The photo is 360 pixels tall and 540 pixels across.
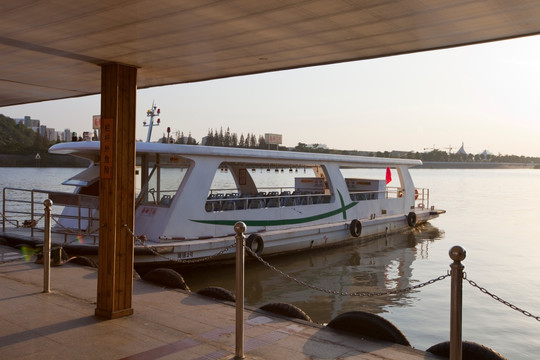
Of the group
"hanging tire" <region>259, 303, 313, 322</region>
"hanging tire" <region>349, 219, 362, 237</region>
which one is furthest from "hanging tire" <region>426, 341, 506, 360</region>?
"hanging tire" <region>349, 219, 362, 237</region>

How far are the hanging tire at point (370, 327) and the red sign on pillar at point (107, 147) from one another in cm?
323

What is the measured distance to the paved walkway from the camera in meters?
4.83

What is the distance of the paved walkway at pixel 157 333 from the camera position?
15.9 feet

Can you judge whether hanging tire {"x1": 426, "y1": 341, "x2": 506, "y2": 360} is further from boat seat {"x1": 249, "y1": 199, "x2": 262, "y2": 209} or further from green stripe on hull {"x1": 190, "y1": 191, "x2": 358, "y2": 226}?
boat seat {"x1": 249, "y1": 199, "x2": 262, "y2": 209}

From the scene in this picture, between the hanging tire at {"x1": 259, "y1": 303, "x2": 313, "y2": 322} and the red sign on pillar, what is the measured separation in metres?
2.59

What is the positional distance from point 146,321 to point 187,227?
653cm

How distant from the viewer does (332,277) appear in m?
14.1

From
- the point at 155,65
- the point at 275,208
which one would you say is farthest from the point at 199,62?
the point at 275,208

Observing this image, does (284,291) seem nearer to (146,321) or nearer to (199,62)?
(146,321)

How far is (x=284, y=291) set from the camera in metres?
12.0

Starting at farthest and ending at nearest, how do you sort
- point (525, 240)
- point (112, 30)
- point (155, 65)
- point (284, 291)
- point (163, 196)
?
1. point (525, 240)
2. point (163, 196)
3. point (284, 291)
4. point (155, 65)
5. point (112, 30)

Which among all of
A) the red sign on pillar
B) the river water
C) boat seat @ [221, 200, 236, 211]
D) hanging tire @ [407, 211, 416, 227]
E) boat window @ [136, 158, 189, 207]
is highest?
the red sign on pillar

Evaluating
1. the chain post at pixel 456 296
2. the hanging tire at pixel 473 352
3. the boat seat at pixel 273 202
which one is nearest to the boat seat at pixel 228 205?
the boat seat at pixel 273 202

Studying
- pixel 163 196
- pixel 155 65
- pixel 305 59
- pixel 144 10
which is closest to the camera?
pixel 144 10
